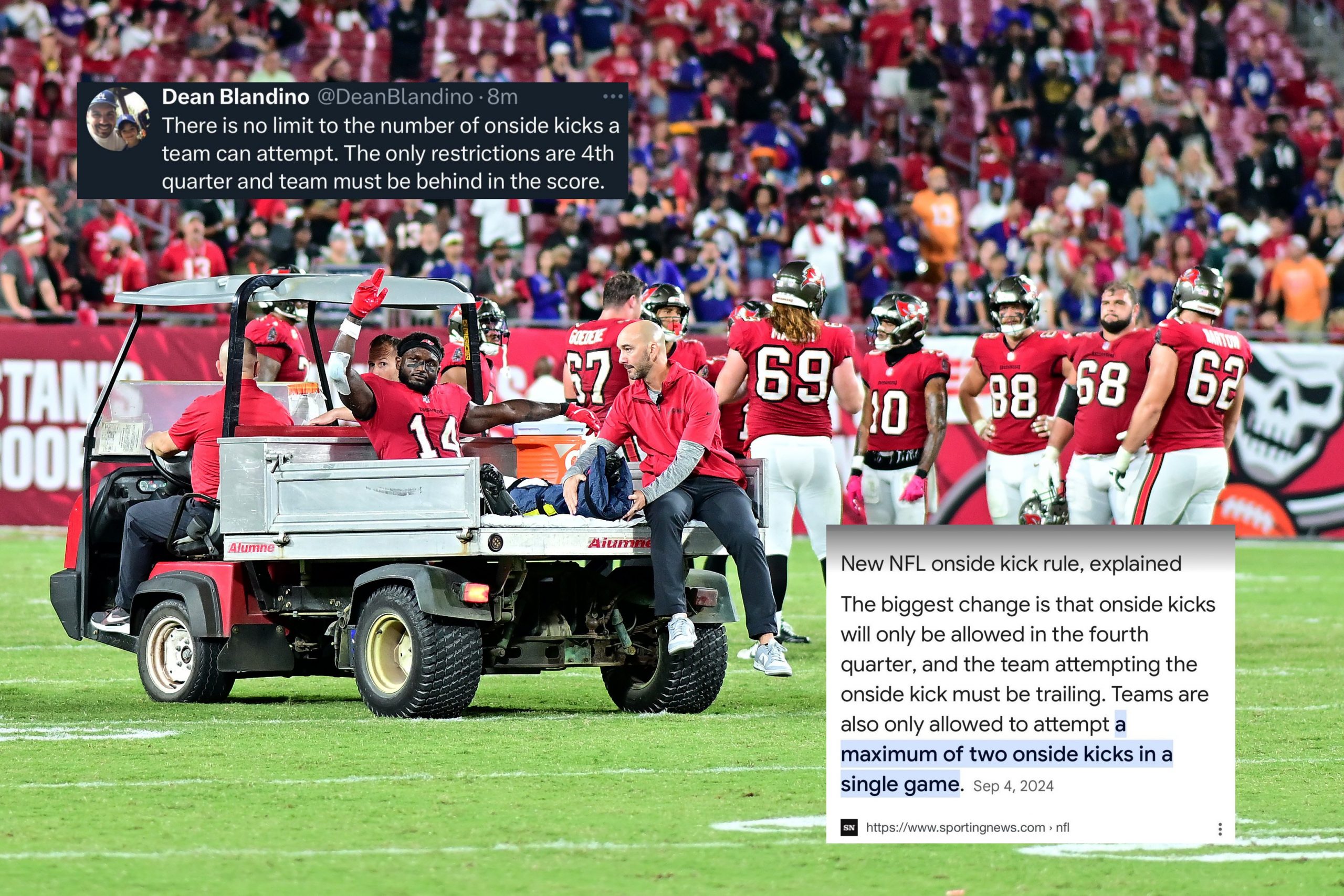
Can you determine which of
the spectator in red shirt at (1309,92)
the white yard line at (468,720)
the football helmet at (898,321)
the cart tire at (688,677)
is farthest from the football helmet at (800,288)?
the spectator in red shirt at (1309,92)

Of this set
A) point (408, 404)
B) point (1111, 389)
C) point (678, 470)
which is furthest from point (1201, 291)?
point (408, 404)

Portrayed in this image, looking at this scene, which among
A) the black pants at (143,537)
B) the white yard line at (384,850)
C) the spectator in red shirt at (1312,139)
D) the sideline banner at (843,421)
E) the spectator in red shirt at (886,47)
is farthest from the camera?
the spectator in red shirt at (886,47)

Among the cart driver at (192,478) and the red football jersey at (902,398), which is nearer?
the cart driver at (192,478)

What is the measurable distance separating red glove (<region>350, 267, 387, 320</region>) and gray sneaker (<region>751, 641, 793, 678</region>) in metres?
2.16

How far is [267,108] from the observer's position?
19109 millimetres

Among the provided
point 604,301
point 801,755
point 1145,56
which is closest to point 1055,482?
point 604,301

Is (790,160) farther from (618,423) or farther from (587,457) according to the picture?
(587,457)

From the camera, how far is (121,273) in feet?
66.3

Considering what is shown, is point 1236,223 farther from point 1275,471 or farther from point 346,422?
point 346,422

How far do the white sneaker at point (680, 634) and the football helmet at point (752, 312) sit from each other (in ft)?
10.8

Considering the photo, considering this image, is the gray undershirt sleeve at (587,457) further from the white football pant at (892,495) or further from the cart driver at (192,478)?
the white football pant at (892,495)

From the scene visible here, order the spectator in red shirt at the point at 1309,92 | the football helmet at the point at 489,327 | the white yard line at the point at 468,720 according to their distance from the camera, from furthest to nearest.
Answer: the spectator in red shirt at the point at 1309,92 → the football helmet at the point at 489,327 → the white yard line at the point at 468,720

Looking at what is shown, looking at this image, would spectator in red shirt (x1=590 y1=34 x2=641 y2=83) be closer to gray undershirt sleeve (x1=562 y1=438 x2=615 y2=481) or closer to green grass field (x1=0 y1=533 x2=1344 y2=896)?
green grass field (x1=0 y1=533 x2=1344 y2=896)

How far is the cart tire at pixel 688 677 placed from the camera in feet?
31.6
